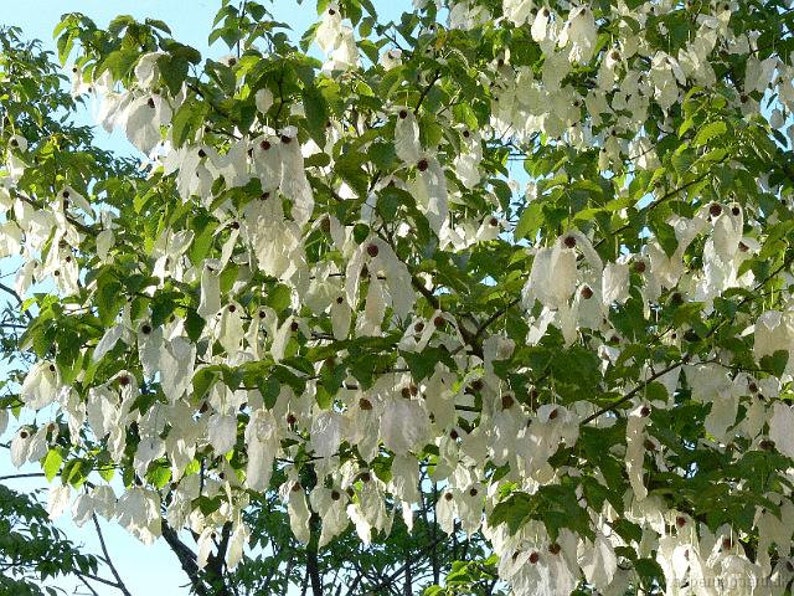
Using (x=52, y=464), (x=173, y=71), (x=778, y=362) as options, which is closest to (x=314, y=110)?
(x=173, y=71)

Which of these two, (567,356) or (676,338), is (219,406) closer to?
(567,356)

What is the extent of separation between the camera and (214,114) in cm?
249

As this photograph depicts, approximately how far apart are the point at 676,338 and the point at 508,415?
3.29 feet

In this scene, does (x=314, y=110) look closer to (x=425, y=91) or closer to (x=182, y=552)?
(x=425, y=91)

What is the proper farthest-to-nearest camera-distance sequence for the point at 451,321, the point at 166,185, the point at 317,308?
the point at 166,185 < the point at 317,308 < the point at 451,321

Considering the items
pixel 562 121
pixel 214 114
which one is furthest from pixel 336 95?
pixel 562 121

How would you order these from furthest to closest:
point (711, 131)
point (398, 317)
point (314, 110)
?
point (398, 317)
point (711, 131)
point (314, 110)

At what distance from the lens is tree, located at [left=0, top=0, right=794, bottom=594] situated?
2.32m

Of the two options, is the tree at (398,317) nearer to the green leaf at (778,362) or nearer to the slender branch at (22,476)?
the green leaf at (778,362)

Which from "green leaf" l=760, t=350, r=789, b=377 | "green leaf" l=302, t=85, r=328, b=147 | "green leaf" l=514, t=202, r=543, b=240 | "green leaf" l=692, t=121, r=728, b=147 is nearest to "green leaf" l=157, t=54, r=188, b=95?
"green leaf" l=302, t=85, r=328, b=147

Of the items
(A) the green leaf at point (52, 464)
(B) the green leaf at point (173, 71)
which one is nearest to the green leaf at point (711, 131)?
(B) the green leaf at point (173, 71)

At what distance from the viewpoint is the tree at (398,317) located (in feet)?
7.62

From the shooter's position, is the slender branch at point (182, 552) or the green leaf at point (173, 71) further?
the slender branch at point (182, 552)

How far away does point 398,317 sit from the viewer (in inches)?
114
